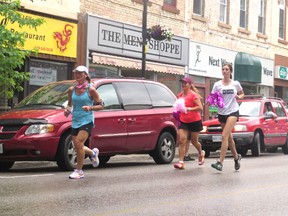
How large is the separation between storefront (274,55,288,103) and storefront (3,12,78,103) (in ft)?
51.0

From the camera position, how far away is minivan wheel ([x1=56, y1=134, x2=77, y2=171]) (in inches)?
439

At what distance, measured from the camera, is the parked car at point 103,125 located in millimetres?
11000

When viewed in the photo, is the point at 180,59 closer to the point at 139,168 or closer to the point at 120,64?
the point at 120,64

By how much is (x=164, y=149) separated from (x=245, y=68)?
1588 centimetres

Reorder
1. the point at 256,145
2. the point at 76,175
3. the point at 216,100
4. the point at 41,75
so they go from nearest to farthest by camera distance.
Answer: the point at 76,175, the point at 216,100, the point at 256,145, the point at 41,75

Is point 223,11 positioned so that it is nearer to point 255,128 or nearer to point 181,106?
point 255,128

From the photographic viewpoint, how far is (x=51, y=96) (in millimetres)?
12031

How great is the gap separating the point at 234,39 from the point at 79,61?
36.7 ft

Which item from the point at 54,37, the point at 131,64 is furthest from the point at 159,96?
the point at 131,64

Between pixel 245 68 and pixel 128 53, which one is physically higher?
pixel 245 68

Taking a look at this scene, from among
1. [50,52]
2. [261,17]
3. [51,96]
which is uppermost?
[261,17]

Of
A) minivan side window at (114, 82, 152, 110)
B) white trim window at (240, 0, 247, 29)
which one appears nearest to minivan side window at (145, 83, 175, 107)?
minivan side window at (114, 82, 152, 110)

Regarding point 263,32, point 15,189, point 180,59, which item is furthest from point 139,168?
point 263,32

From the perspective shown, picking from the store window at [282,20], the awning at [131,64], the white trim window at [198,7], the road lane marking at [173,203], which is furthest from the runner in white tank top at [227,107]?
the store window at [282,20]
